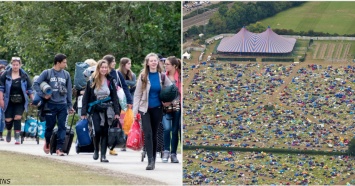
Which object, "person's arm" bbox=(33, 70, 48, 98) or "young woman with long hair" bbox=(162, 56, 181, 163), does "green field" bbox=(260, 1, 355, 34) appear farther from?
"person's arm" bbox=(33, 70, 48, 98)

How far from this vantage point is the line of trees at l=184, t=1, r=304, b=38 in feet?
43.5

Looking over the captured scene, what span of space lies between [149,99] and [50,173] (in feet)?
5.16

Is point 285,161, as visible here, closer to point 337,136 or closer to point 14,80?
point 337,136

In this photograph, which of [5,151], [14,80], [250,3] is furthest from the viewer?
[14,80]

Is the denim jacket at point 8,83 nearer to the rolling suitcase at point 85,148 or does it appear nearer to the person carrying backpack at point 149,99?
the rolling suitcase at point 85,148

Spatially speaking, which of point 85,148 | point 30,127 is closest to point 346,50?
point 85,148

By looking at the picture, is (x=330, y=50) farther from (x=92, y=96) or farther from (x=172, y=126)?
(x=92, y=96)

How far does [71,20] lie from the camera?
35781 mm

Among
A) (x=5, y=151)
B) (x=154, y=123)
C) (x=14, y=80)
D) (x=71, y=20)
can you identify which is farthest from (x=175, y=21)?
(x=154, y=123)

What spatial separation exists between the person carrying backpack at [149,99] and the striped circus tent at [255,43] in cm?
149

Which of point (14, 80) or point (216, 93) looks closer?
point (216, 93)

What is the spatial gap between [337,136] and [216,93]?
1526 millimetres

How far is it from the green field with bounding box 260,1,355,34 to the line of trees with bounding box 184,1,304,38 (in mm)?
88

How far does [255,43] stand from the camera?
13.3 m
